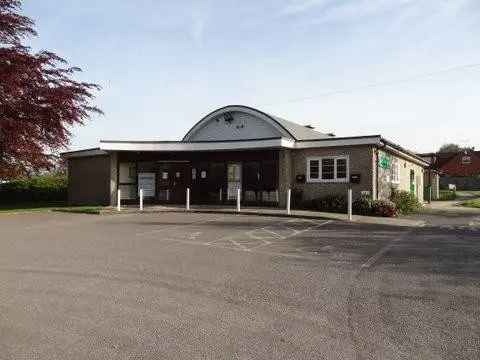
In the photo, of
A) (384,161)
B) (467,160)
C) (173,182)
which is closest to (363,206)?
(384,161)

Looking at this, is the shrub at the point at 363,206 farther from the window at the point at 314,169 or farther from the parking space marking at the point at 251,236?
the parking space marking at the point at 251,236

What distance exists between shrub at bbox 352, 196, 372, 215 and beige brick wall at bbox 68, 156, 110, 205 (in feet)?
40.4

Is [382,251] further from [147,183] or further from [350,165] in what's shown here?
[147,183]

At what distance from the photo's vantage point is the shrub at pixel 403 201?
19734 mm

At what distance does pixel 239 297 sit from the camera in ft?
19.8

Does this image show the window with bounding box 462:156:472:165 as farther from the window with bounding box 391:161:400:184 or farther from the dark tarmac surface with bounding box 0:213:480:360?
the dark tarmac surface with bounding box 0:213:480:360

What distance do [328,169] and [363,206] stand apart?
2.69 metres

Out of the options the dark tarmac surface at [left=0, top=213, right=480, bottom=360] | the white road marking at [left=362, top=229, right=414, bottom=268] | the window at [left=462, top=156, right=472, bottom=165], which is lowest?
the dark tarmac surface at [left=0, top=213, right=480, bottom=360]

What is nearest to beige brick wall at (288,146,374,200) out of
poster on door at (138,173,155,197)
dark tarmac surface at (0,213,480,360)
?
poster on door at (138,173,155,197)

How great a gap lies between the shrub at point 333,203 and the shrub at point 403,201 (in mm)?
2675

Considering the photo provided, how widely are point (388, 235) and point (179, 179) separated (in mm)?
12538

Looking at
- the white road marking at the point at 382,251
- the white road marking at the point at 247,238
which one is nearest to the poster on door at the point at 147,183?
the white road marking at the point at 247,238

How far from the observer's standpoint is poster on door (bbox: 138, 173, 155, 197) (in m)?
22.6

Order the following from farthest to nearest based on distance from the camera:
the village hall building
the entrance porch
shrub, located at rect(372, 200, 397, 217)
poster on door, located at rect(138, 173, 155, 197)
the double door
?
poster on door, located at rect(138, 173, 155, 197), the double door, the entrance porch, the village hall building, shrub, located at rect(372, 200, 397, 217)
